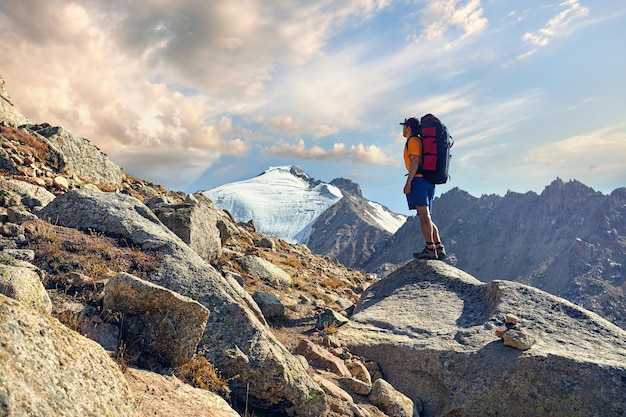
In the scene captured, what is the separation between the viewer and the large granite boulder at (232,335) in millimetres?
6039

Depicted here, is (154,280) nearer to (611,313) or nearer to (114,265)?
(114,265)

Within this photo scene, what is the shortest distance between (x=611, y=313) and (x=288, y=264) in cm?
23243

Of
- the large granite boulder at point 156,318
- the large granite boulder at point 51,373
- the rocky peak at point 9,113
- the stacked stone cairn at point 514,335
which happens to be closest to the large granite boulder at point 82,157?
the rocky peak at point 9,113

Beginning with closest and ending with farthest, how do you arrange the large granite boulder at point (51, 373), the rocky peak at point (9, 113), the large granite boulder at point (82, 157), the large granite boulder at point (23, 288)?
the large granite boulder at point (51, 373) < the large granite boulder at point (23, 288) < the large granite boulder at point (82, 157) < the rocky peak at point (9, 113)

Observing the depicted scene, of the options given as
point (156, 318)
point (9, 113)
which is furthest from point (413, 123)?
point (9, 113)

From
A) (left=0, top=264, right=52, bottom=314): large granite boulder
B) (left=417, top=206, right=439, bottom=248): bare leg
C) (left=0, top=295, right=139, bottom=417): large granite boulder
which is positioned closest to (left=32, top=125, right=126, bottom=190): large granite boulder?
(left=417, top=206, right=439, bottom=248): bare leg

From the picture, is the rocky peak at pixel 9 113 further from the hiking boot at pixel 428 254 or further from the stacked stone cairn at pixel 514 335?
the stacked stone cairn at pixel 514 335

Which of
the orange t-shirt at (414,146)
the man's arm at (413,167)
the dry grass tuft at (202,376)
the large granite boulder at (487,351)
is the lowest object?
the large granite boulder at (487,351)

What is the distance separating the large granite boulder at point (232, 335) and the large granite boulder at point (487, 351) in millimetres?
3525

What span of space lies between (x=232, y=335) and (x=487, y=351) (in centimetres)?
560

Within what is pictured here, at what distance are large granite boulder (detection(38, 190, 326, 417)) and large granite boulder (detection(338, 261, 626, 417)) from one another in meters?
3.53

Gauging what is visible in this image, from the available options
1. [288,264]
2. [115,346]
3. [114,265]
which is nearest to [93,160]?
[288,264]

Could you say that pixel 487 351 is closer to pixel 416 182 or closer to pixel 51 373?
pixel 416 182

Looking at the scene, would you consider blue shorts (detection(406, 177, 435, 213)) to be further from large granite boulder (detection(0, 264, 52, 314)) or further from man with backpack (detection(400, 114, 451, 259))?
large granite boulder (detection(0, 264, 52, 314))
